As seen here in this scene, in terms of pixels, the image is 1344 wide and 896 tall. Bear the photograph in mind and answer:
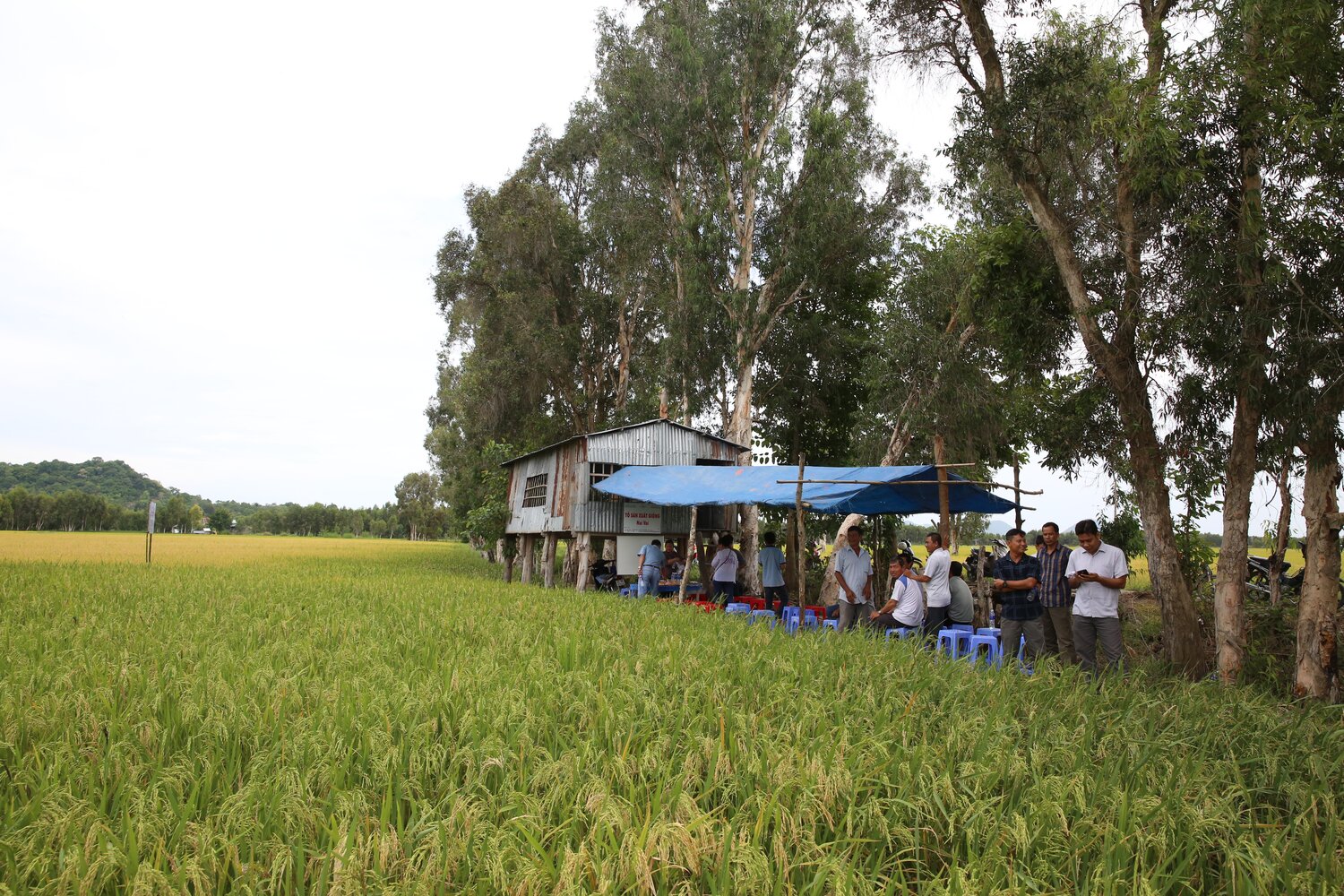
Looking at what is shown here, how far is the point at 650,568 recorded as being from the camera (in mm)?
16250

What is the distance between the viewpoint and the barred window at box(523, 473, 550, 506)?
67.5ft

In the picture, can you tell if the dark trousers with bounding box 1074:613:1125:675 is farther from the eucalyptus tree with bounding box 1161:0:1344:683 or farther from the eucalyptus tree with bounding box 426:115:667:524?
the eucalyptus tree with bounding box 426:115:667:524

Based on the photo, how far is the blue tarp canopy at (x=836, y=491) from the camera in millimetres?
11586

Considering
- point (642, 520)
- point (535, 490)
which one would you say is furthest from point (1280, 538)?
point (535, 490)

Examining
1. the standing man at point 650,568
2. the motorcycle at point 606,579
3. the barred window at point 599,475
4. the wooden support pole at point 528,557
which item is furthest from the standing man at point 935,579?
Result: the wooden support pole at point 528,557

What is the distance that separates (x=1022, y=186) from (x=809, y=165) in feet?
38.4

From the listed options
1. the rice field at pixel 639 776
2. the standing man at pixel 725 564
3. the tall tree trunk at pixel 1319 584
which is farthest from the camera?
the standing man at pixel 725 564

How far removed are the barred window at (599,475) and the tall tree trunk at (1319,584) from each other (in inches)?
480

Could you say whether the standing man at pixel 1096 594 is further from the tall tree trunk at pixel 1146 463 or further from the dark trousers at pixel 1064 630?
the tall tree trunk at pixel 1146 463

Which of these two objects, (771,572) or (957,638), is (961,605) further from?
(771,572)

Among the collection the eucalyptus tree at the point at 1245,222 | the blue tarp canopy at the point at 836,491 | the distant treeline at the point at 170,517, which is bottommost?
the distant treeline at the point at 170,517

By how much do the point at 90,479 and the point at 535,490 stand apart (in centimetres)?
14188

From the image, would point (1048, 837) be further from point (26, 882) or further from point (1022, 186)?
point (1022, 186)

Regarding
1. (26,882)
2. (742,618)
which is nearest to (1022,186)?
(742,618)
